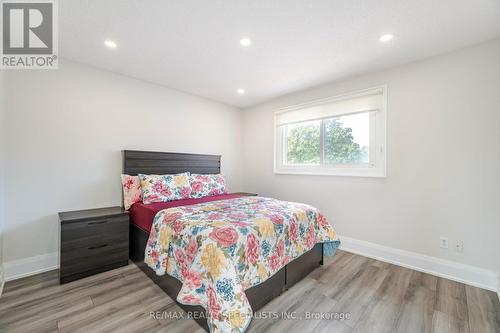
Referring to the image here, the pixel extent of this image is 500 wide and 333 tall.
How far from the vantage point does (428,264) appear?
237 centimetres

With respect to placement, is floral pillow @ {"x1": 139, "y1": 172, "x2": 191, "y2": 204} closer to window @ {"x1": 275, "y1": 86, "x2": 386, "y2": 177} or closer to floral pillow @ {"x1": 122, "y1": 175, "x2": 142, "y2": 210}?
floral pillow @ {"x1": 122, "y1": 175, "x2": 142, "y2": 210}

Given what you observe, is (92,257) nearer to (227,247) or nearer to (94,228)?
(94,228)

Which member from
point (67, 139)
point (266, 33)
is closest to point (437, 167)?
point (266, 33)

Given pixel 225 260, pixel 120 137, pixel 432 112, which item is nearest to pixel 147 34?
pixel 120 137

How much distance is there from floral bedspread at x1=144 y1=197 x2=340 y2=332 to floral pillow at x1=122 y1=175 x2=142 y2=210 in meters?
0.81

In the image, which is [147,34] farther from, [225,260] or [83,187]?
[225,260]

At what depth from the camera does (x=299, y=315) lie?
169cm

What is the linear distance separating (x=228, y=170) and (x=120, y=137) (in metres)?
1.99

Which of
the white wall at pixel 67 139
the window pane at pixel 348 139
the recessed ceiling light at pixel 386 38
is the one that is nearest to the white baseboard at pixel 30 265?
the white wall at pixel 67 139

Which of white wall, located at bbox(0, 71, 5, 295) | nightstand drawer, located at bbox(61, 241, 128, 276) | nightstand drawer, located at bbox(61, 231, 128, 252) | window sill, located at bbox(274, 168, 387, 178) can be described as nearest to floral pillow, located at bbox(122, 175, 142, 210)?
nightstand drawer, located at bbox(61, 231, 128, 252)

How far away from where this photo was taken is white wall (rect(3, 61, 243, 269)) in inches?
87.0

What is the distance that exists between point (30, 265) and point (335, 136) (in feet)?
13.4

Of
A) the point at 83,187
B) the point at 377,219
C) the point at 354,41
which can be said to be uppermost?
the point at 354,41

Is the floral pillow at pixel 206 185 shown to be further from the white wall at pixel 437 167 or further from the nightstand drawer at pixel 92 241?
the white wall at pixel 437 167
